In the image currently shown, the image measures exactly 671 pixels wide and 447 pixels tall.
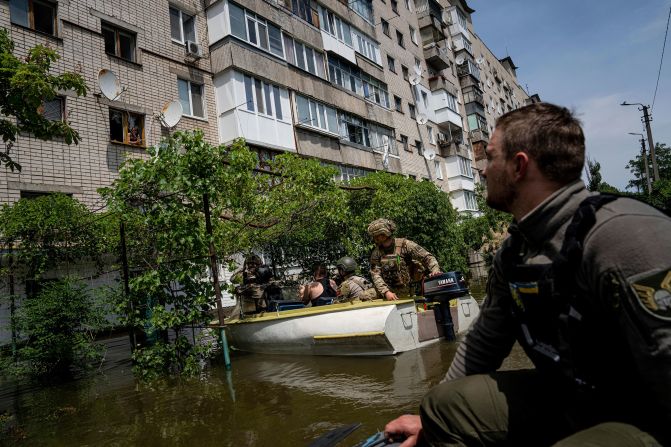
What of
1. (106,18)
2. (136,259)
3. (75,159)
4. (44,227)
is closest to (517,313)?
(136,259)

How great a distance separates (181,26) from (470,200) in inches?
1050

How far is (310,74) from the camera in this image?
71.5ft

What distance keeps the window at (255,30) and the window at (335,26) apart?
4996mm

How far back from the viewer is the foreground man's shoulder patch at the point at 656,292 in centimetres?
115

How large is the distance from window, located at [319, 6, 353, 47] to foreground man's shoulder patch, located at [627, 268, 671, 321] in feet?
83.2

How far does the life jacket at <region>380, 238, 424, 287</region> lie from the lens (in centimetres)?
743

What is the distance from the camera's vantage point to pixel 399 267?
24.4 feet

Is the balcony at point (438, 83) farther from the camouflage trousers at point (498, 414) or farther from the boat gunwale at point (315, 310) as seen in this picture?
the camouflage trousers at point (498, 414)

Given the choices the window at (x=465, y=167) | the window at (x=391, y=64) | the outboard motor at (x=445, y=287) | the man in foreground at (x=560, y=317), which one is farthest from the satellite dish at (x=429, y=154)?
the man in foreground at (x=560, y=317)

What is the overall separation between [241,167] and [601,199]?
6.71 metres

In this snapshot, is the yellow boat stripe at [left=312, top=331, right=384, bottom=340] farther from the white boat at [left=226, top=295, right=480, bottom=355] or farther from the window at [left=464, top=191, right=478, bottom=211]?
the window at [left=464, top=191, right=478, bottom=211]

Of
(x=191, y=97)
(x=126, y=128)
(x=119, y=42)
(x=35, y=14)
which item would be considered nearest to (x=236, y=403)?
(x=126, y=128)

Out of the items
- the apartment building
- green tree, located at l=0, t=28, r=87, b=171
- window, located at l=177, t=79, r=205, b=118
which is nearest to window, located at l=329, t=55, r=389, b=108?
the apartment building

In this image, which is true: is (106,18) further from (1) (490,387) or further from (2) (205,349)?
(1) (490,387)
